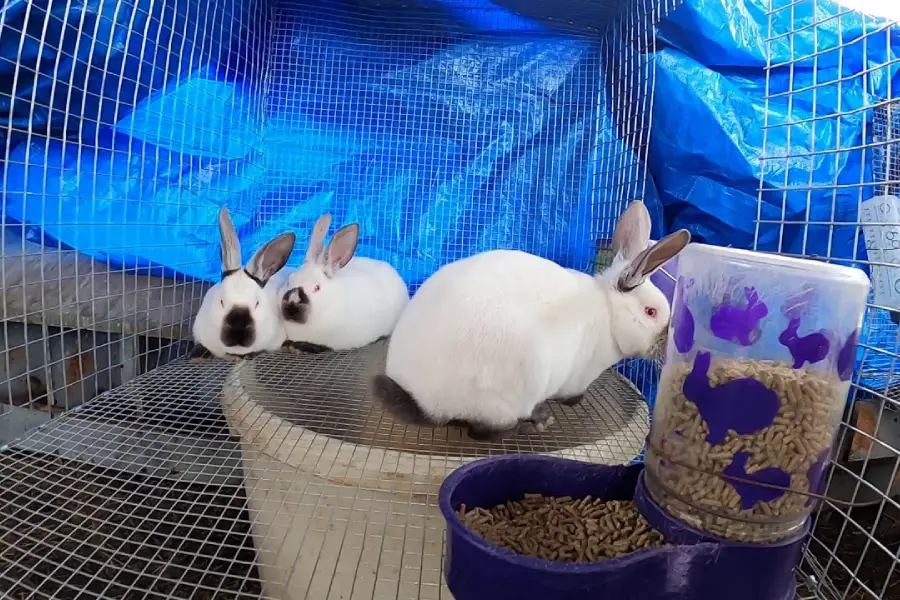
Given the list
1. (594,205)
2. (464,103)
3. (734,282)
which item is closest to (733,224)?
(594,205)

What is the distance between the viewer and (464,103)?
6.64ft

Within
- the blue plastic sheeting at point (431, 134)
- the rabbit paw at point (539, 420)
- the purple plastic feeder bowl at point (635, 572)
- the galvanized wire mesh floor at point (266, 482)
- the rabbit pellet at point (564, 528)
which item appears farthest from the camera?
the blue plastic sheeting at point (431, 134)

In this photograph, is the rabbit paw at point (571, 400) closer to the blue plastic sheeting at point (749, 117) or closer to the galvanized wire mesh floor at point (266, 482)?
the galvanized wire mesh floor at point (266, 482)

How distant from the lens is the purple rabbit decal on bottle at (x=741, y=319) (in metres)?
0.74

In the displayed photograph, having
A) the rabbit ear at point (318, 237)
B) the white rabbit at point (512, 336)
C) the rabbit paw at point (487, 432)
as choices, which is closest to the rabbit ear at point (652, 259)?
the white rabbit at point (512, 336)

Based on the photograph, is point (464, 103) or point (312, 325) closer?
point (312, 325)

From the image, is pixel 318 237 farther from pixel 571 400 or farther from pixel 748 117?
pixel 748 117

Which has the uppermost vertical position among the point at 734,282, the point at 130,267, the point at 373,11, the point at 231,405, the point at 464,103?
the point at 373,11

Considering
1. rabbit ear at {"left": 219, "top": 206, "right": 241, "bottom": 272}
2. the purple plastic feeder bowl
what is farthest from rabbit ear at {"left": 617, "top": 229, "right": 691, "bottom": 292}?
rabbit ear at {"left": 219, "top": 206, "right": 241, "bottom": 272}

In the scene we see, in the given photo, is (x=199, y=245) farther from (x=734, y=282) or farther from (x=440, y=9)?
(x=734, y=282)

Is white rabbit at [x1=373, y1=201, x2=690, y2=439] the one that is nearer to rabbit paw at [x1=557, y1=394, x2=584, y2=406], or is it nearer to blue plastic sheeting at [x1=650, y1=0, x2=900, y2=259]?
rabbit paw at [x1=557, y1=394, x2=584, y2=406]

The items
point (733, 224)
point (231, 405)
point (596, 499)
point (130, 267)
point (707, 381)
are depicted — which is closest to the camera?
point (707, 381)

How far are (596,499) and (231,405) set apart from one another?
2.51 ft

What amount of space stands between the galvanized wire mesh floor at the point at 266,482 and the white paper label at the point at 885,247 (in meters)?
0.50
